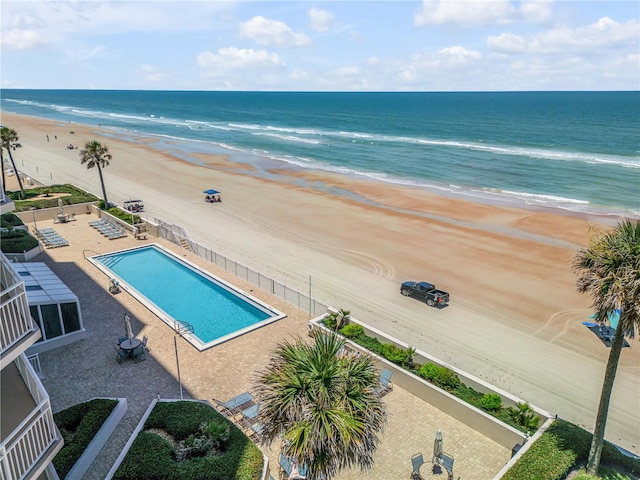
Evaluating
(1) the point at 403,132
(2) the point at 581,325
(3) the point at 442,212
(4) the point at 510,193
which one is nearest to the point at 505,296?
(2) the point at 581,325

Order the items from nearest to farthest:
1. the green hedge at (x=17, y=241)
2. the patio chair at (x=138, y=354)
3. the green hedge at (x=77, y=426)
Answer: the green hedge at (x=77, y=426) < the patio chair at (x=138, y=354) < the green hedge at (x=17, y=241)

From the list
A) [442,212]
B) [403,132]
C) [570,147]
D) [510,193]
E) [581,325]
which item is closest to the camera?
[581,325]

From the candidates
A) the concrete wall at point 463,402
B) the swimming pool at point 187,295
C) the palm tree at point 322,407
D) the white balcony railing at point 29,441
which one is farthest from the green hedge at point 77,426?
the concrete wall at point 463,402

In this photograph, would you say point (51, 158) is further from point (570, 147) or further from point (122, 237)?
point (570, 147)

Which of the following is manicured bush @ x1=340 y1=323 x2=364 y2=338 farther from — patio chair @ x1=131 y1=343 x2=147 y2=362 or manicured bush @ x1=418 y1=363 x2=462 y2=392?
patio chair @ x1=131 y1=343 x2=147 y2=362

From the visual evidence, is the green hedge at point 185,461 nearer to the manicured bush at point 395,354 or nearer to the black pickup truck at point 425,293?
the manicured bush at point 395,354

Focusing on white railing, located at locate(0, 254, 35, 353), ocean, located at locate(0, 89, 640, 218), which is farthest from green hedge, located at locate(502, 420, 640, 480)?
ocean, located at locate(0, 89, 640, 218)

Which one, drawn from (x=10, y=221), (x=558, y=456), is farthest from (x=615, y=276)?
(x=10, y=221)
